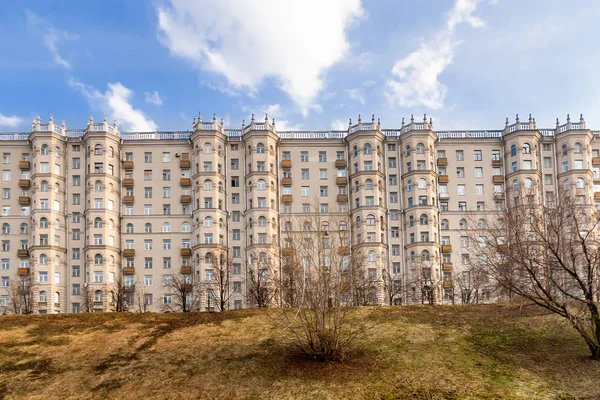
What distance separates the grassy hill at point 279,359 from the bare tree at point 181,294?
35.5m

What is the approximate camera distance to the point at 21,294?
81.2 meters

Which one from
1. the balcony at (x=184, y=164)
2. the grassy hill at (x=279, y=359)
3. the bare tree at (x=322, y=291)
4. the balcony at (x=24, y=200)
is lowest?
the grassy hill at (x=279, y=359)

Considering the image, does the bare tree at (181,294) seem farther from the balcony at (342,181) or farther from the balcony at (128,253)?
the balcony at (342,181)

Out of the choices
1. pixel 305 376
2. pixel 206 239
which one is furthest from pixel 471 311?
pixel 206 239

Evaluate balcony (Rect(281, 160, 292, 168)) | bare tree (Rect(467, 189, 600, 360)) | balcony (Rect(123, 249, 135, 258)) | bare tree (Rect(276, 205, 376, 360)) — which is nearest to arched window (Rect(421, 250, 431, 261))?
balcony (Rect(281, 160, 292, 168))

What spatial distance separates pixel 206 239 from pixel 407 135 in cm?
3334

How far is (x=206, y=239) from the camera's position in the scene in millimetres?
87125

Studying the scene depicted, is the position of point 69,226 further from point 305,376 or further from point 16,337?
point 305,376

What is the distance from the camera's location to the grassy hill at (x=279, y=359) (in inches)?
1216

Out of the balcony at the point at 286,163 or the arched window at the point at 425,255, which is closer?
the arched window at the point at 425,255

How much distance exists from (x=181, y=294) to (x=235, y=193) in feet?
55.3

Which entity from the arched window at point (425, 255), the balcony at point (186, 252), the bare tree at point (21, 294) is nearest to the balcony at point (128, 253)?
the balcony at point (186, 252)

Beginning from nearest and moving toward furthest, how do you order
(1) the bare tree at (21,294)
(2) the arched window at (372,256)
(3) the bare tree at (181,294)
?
1. (1) the bare tree at (21,294)
2. (3) the bare tree at (181,294)
3. (2) the arched window at (372,256)

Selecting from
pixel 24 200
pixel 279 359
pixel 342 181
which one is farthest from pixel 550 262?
pixel 24 200
